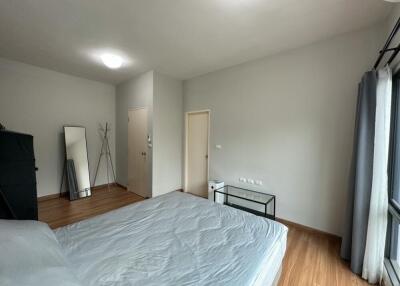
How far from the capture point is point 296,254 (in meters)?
2.12

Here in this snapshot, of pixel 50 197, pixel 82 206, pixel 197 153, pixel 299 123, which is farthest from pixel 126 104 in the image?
pixel 299 123

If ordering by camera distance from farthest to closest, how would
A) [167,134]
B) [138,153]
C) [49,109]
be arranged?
1. [138,153]
2. [167,134]
3. [49,109]

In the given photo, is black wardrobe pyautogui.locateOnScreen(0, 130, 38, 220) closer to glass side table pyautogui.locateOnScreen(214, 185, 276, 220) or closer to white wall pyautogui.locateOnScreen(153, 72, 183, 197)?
white wall pyautogui.locateOnScreen(153, 72, 183, 197)

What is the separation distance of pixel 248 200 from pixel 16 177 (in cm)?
307

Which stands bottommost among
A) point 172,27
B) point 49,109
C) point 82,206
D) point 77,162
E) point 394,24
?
point 82,206

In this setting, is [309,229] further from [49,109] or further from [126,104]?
[49,109]

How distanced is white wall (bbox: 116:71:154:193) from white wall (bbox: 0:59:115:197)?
0.38 m

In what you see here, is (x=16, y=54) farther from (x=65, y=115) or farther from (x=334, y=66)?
(x=334, y=66)

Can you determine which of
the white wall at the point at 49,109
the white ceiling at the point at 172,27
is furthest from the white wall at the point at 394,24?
the white wall at the point at 49,109

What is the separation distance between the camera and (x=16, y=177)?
1.94 m

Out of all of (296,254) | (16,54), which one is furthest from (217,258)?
(16,54)

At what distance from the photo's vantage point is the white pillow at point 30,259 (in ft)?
2.52

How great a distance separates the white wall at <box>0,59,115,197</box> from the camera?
3.29 metres

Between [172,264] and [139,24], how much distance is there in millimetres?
2479
